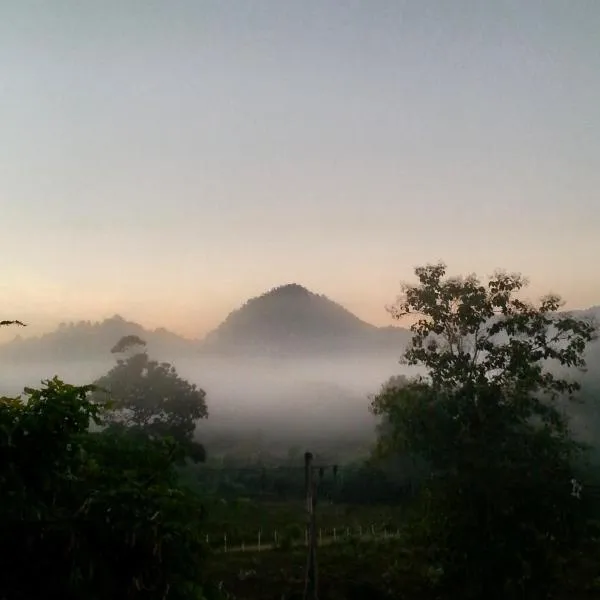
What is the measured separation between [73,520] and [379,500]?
3582cm

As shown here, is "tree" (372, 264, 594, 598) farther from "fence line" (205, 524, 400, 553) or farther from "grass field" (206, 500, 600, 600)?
"fence line" (205, 524, 400, 553)

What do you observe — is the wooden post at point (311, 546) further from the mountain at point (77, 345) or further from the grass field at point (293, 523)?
the mountain at point (77, 345)

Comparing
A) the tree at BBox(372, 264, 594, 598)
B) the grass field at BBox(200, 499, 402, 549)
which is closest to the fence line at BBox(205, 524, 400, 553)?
the grass field at BBox(200, 499, 402, 549)

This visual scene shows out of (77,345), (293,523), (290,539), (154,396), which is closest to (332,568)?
(290,539)

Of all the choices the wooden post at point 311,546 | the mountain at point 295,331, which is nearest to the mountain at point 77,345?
the mountain at point 295,331

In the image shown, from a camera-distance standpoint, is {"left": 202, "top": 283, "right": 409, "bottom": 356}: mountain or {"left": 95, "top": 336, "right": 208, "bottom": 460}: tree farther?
{"left": 202, "top": 283, "right": 409, "bottom": 356}: mountain

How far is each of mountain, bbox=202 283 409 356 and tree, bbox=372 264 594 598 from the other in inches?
4814

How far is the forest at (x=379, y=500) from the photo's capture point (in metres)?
4.33

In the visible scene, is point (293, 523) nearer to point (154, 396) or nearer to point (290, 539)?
point (290, 539)

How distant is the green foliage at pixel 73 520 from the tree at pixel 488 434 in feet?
36.9

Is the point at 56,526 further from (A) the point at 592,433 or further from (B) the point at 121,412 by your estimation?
(A) the point at 592,433

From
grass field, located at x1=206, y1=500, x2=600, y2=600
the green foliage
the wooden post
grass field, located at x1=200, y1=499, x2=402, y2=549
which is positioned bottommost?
grass field, located at x1=200, y1=499, x2=402, y2=549

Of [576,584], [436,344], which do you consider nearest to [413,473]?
[436,344]

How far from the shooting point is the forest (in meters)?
4.33
